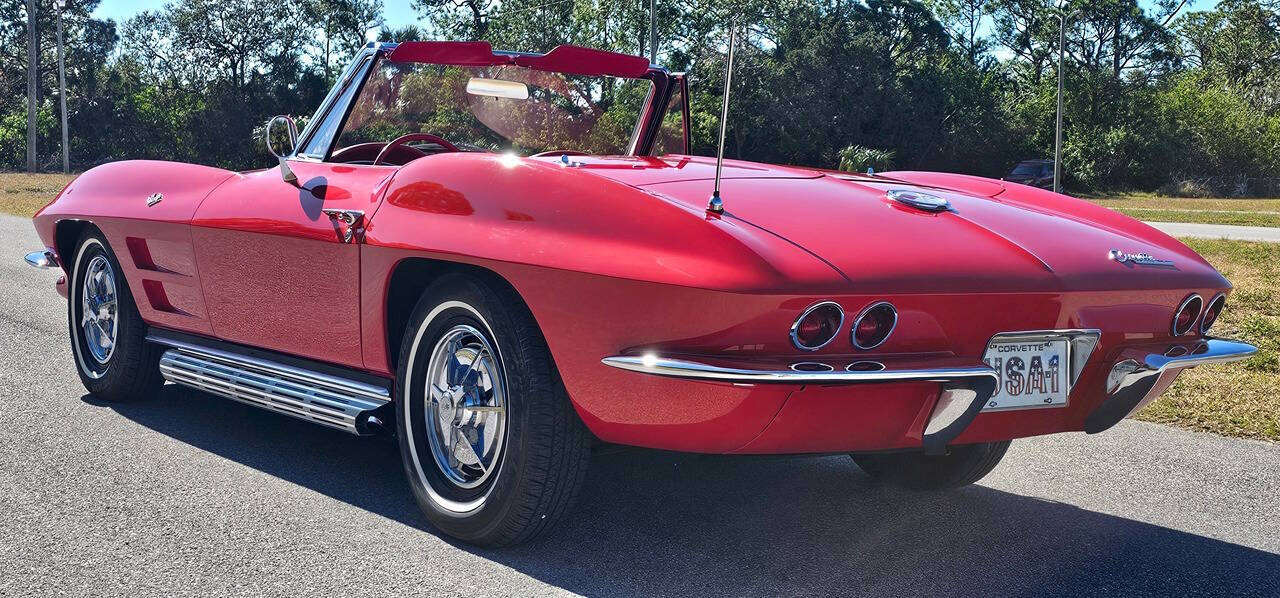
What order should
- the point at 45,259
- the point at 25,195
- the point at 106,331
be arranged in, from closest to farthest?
the point at 106,331 < the point at 45,259 < the point at 25,195

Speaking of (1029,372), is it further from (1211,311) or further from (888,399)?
(1211,311)

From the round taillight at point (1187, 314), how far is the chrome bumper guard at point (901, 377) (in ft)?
2.44

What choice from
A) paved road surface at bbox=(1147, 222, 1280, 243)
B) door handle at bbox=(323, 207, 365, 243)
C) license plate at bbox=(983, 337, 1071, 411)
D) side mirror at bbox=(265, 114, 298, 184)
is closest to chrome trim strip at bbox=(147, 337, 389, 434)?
door handle at bbox=(323, 207, 365, 243)

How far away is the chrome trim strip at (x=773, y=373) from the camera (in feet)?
8.64

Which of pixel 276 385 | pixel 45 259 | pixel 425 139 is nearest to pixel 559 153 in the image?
pixel 425 139

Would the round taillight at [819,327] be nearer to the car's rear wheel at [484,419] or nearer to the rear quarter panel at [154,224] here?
the car's rear wheel at [484,419]

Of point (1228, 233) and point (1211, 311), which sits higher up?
point (1211, 311)

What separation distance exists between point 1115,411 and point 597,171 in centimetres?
145

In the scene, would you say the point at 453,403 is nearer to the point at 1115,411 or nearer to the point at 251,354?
the point at 251,354

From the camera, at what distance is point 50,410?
4.80m

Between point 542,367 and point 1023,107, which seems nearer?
point 542,367

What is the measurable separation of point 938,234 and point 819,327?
539 mm

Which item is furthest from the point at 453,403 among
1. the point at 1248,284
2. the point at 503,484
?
the point at 1248,284

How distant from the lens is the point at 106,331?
16.4 ft
